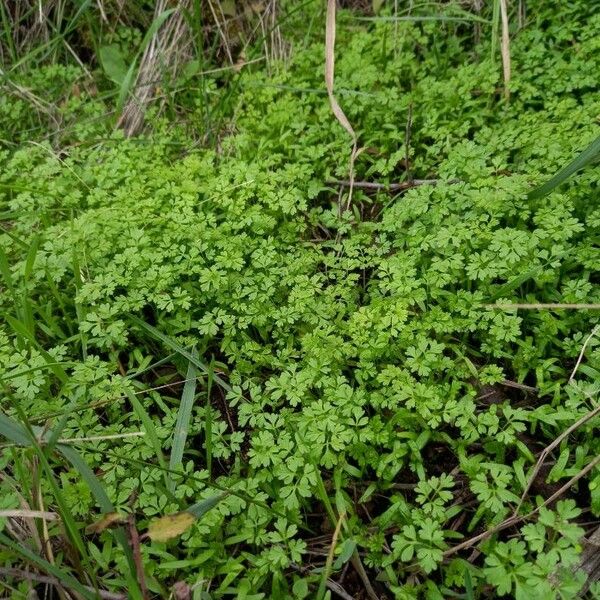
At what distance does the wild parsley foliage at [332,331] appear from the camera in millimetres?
2338

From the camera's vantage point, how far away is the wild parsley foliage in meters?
2.34

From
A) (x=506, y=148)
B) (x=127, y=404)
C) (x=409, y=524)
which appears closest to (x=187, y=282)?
(x=127, y=404)

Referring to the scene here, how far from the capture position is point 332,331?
113 inches

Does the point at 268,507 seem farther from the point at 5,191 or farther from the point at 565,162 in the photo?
the point at 5,191

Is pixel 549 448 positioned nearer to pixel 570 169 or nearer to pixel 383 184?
pixel 570 169

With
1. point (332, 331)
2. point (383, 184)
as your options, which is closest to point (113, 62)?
point (383, 184)

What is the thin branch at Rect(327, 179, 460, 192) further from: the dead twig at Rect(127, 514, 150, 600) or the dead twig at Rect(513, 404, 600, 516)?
the dead twig at Rect(127, 514, 150, 600)

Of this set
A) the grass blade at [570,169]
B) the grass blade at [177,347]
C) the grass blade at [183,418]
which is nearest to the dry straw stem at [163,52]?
the grass blade at [177,347]

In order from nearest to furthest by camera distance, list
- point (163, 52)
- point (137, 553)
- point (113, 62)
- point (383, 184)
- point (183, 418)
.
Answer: point (137, 553) → point (183, 418) → point (383, 184) → point (163, 52) → point (113, 62)

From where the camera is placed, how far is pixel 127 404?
2.92 m

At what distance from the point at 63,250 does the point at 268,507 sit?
1796mm

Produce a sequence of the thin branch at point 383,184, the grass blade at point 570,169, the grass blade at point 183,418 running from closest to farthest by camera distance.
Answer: the grass blade at point 183,418 → the grass blade at point 570,169 → the thin branch at point 383,184

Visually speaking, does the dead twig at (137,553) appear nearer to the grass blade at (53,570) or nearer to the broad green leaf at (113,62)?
the grass blade at (53,570)

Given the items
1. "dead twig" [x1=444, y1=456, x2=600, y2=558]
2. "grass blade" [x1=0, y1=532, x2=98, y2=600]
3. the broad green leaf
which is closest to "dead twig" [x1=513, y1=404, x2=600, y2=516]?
"dead twig" [x1=444, y1=456, x2=600, y2=558]
